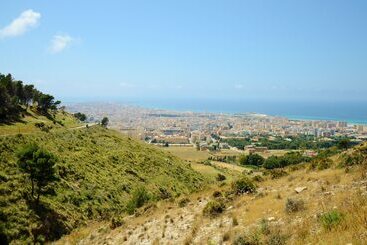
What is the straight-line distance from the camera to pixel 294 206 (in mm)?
12453

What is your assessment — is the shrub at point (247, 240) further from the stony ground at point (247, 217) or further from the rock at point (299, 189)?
the rock at point (299, 189)

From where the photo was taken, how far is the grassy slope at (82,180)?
27656mm

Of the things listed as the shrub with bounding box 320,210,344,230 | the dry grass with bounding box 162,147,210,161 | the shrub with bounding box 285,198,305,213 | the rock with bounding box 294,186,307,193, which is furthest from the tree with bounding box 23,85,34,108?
the shrub with bounding box 320,210,344,230

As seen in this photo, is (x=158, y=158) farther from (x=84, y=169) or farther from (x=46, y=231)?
(x=46, y=231)

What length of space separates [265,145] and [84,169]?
432 ft

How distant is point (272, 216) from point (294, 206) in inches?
35.8

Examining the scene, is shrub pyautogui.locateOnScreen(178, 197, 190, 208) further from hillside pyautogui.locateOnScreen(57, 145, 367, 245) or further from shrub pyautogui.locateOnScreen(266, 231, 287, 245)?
shrub pyautogui.locateOnScreen(266, 231, 287, 245)

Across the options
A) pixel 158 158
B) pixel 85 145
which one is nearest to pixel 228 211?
pixel 85 145

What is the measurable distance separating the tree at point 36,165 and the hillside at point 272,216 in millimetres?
9525

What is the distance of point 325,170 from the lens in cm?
1912

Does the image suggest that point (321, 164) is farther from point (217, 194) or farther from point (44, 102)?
point (44, 102)

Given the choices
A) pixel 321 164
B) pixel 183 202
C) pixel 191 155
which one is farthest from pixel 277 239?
pixel 191 155

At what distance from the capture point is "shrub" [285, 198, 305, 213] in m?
12.4

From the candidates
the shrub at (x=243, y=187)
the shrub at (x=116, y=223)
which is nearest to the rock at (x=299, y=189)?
the shrub at (x=243, y=187)
